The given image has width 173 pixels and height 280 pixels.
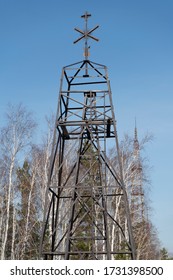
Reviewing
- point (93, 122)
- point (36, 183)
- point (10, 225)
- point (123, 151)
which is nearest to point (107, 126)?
point (93, 122)

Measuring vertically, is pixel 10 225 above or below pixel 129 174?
below

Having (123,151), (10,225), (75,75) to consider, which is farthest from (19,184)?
(75,75)

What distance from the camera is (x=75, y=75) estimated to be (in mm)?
10070
